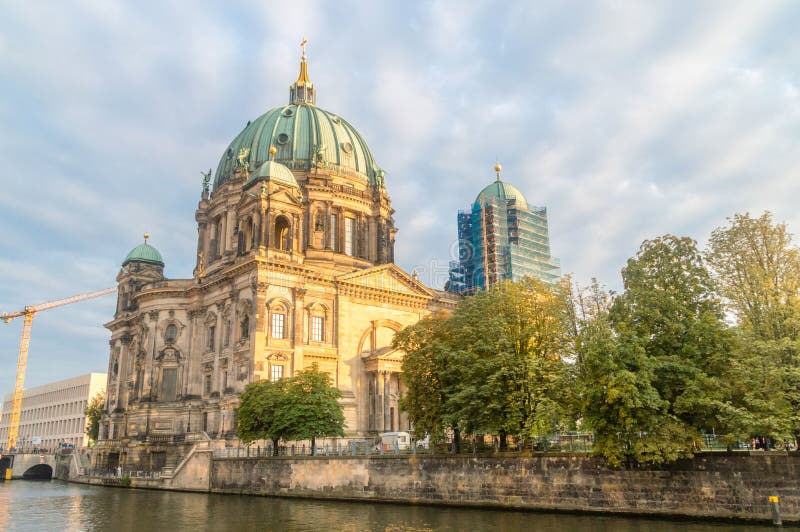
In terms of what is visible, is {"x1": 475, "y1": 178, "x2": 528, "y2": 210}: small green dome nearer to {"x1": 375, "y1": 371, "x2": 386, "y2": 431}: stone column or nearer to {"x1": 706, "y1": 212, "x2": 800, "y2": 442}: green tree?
{"x1": 375, "y1": 371, "x2": 386, "y2": 431}: stone column

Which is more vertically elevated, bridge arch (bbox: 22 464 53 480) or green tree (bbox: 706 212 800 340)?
green tree (bbox: 706 212 800 340)

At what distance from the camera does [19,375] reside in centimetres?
13288

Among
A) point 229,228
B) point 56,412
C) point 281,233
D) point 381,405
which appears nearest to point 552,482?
point 381,405

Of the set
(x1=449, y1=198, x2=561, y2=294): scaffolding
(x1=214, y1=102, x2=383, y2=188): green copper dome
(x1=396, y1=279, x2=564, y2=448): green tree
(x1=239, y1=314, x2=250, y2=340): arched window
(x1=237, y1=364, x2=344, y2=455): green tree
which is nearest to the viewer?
(x1=396, y1=279, x2=564, y2=448): green tree

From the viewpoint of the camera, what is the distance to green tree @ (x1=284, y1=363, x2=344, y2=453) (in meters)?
46.4

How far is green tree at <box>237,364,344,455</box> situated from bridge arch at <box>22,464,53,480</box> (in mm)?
50155

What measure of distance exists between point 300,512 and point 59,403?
128700mm

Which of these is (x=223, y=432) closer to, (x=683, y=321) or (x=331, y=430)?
(x=331, y=430)

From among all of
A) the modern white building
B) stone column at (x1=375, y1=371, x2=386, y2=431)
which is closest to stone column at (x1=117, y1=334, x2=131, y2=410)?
stone column at (x1=375, y1=371, x2=386, y2=431)

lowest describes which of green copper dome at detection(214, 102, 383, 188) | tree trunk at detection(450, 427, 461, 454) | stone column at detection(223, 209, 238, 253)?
tree trunk at detection(450, 427, 461, 454)

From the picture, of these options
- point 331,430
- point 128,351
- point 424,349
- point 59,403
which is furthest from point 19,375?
point 424,349

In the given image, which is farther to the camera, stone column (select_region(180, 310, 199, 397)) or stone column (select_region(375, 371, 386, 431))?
stone column (select_region(180, 310, 199, 397))

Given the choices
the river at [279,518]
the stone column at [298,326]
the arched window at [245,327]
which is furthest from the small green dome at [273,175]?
the river at [279,518]

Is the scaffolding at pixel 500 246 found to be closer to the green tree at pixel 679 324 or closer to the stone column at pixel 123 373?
the stone column at pixel 123 373
